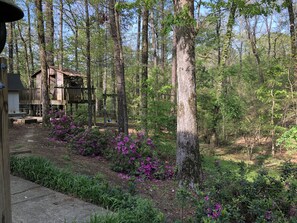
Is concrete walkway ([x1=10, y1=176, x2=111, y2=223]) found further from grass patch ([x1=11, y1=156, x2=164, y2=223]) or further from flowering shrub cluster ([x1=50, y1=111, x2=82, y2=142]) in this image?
flowering shrub cluster ([x1=50, y1=111, x2=82, y2=142])

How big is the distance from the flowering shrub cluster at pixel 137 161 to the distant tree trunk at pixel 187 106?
1.04 m

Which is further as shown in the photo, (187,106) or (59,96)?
(59,96)

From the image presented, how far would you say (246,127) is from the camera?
39.3 ft

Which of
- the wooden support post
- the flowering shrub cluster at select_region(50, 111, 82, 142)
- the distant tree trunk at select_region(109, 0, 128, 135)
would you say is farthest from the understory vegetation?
the distant tree trunk at select_region(109, 0, 128, 135)

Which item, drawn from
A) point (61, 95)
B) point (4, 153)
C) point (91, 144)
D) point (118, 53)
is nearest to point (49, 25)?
point (61, 95)

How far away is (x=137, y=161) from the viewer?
22.2ft

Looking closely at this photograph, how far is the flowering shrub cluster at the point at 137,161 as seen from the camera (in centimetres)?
660

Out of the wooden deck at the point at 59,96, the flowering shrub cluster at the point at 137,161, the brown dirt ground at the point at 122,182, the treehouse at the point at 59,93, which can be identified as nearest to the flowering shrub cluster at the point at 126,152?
the flowering shrub cluster at the point at 137,161

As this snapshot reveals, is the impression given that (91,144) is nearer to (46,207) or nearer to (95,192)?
(95,192)

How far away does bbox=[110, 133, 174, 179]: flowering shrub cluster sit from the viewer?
21.6ft

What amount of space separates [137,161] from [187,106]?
2.16 m

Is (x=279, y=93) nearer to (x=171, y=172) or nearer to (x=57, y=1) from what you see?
(x=171, y=172)

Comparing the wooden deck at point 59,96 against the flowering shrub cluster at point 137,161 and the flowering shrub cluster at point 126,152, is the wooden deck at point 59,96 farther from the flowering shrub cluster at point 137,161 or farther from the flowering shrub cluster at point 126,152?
the flowering shrub cluster at point 137,161

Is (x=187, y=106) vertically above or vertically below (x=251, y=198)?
above
